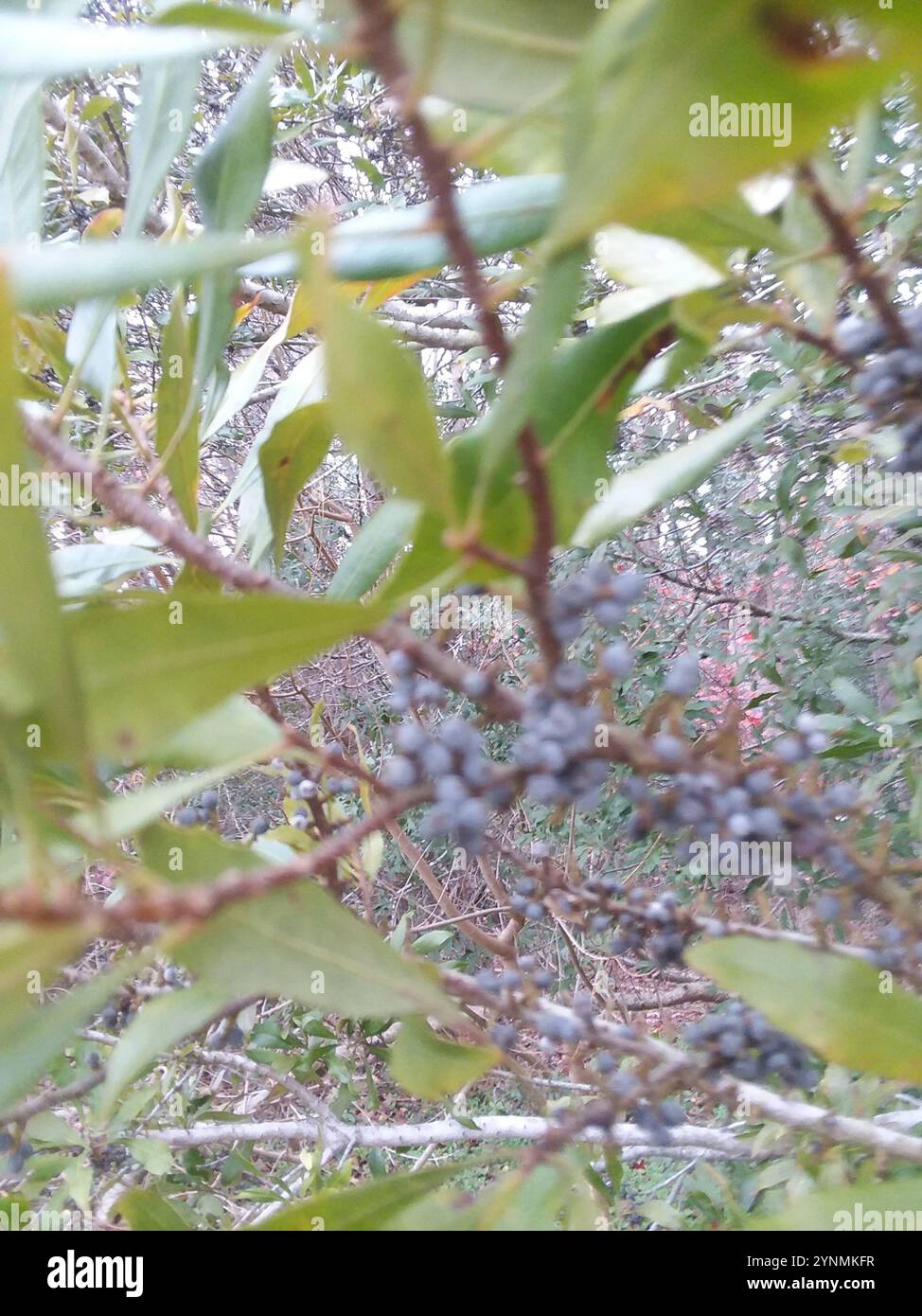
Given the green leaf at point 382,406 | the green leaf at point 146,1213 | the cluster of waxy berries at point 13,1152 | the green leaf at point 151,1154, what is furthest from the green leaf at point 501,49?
the green leaf at point 151,1154

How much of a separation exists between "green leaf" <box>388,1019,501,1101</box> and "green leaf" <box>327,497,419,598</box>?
1.36ft

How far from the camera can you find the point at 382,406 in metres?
0.34

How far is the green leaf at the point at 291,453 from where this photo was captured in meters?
0.72

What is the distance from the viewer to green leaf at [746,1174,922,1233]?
0.59m

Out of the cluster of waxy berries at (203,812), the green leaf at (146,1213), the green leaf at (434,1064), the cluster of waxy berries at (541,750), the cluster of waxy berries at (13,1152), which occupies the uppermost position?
the cluster of waxy berries at (541,750)

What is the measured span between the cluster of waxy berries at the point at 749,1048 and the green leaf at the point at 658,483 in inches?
16.8

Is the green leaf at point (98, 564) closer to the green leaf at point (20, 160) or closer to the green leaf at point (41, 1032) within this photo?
the green leaf at point (20, 160)

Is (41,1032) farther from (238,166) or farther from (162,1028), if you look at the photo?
(238,166)

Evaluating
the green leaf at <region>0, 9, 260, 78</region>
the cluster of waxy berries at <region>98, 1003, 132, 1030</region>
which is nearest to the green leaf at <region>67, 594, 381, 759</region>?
the green leaf at <region>0, 9, 260, 78</region>

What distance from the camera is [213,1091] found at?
2.01 m

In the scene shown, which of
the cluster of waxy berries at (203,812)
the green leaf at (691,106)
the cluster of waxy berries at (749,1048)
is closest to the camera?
the green leaf at (691,106)

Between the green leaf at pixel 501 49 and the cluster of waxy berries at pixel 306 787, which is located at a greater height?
the green leaf at pixel 501 49
